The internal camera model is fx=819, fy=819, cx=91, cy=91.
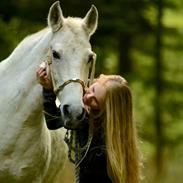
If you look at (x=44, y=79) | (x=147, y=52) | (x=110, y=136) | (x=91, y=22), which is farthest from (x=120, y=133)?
(x=147, y=52)

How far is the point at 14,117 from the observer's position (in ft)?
21.3

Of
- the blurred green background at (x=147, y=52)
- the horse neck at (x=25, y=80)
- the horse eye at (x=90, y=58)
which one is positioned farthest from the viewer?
the blurred green background at (x=147, y=52)

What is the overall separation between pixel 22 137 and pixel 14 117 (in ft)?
0.56

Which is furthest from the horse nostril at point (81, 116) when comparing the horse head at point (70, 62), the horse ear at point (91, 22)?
the horse ear at point (91, 22)

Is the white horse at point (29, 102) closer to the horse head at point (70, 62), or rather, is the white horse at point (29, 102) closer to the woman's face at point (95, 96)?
the horse head at point (70, 62)

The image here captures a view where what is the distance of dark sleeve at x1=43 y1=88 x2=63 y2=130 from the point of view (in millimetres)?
5871

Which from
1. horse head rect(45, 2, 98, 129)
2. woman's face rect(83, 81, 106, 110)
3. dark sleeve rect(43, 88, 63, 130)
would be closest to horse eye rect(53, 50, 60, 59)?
horse head rect(45, 2, 98, 129)

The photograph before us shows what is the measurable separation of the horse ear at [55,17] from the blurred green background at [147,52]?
6.81 m

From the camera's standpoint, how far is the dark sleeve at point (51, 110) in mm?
5871

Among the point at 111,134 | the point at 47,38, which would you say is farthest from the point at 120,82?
the point at 47,38

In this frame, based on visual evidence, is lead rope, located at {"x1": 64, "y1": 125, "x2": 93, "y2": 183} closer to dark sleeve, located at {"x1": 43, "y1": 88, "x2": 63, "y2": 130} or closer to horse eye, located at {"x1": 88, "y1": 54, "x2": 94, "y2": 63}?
dark sleeve, located at {"x1": 43, "y1": 88, "x2": 63, "y2": 130}

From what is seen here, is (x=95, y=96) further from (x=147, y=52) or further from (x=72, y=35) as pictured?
(x=147, y=52)

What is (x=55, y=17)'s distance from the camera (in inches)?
245

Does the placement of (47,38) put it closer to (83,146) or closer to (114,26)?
(83,146)
